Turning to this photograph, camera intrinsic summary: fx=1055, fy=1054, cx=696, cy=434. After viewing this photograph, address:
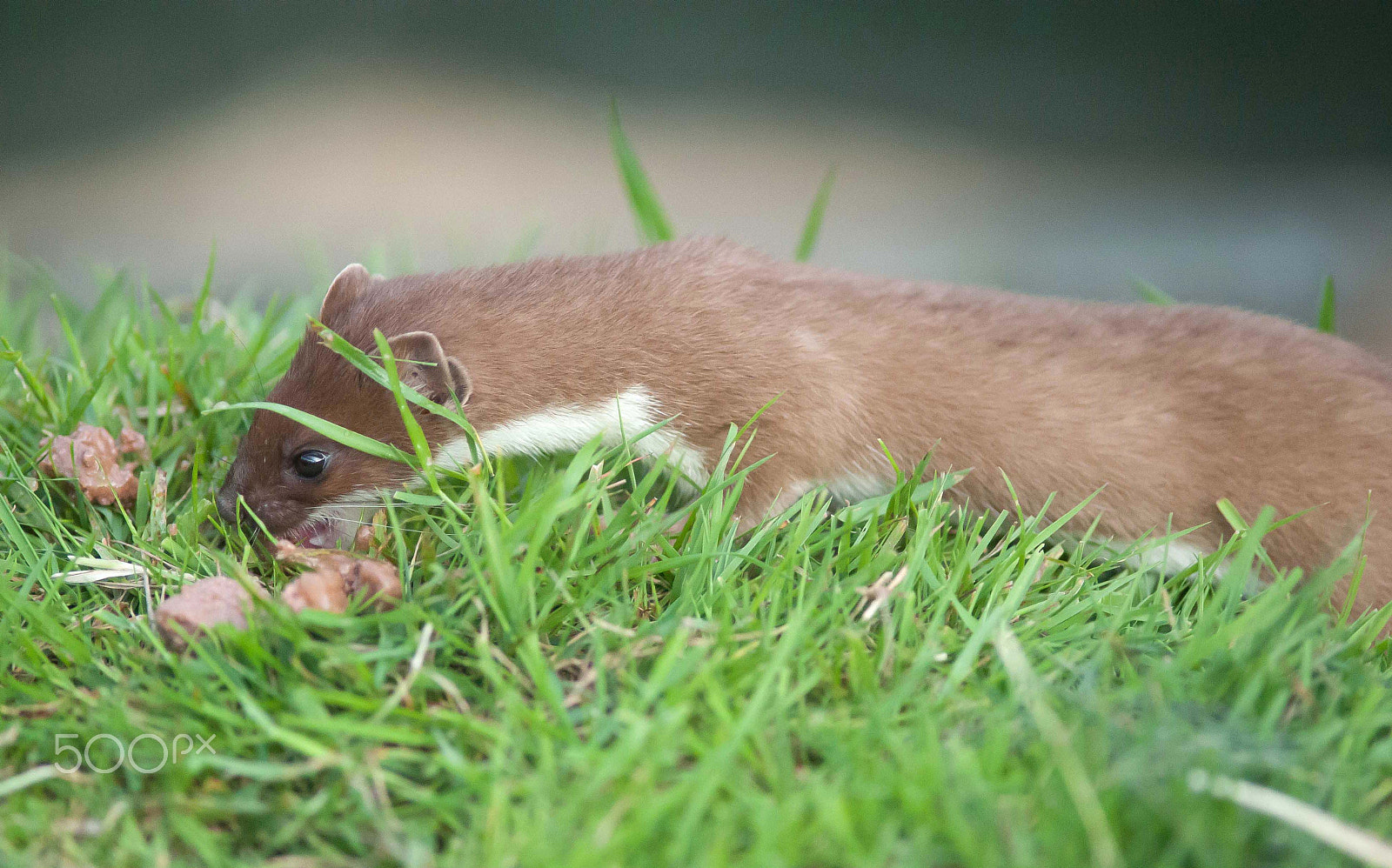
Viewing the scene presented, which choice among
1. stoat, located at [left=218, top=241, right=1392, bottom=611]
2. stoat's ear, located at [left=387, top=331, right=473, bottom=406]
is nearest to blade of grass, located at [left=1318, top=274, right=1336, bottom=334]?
stoat, located at [left=218, top=241, right=1392, bottom=611]

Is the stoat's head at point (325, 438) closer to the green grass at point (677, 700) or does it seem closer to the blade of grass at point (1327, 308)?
the green grass at point (677, 700)

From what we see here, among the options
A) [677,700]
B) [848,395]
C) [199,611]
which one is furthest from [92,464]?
[848,395]

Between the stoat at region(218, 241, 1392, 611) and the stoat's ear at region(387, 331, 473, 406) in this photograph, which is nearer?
the stoat's ear at region(387, 331, 473, 406)

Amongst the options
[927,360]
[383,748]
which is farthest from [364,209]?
[383,748]

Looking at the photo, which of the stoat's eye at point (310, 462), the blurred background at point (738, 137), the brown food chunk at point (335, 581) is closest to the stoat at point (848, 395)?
the stoat's eye at point (310, 462)

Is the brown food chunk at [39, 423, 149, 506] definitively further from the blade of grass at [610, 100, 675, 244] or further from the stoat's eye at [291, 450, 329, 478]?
the blade of grass at [610, 100, 675, 244]

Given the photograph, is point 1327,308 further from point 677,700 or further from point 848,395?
point 677,700
